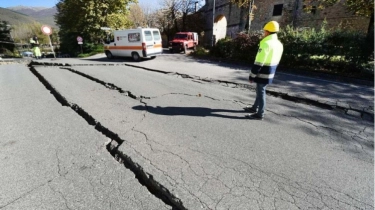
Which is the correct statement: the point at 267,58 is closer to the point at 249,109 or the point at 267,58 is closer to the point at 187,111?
the point at 249,109

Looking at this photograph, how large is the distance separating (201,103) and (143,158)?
8.61ft

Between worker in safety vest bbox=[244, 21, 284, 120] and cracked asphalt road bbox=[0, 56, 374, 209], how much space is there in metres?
0.67

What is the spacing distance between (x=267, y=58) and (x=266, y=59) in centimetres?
3

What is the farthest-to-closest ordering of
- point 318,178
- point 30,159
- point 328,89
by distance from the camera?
point 328,89
point 30,159
point 318,178

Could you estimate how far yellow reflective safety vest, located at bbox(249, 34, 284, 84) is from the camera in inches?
142

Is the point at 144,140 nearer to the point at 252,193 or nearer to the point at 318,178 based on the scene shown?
the point at 252,193

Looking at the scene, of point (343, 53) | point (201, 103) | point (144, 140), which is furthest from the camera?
point (343, 53)

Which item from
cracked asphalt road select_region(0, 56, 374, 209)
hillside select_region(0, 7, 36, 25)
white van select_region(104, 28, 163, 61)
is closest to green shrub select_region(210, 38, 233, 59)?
white van select_region(104, 28, 163, 61)

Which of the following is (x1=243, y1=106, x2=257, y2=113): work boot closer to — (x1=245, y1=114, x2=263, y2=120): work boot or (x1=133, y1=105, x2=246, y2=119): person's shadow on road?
(x1=133, y1=105, x2=246, y2=119): person's shadow on road

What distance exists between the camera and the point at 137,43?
1298cm

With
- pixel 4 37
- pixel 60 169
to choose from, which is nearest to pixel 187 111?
pixel 60 169

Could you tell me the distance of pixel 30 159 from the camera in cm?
268

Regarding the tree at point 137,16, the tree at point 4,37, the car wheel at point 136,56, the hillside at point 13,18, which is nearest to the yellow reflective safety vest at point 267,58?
the car wheel at point 136,56

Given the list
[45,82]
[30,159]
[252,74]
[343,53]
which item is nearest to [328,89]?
[343,53]
